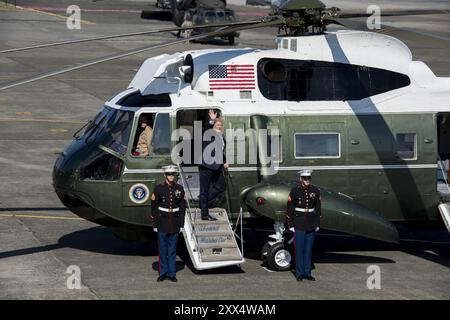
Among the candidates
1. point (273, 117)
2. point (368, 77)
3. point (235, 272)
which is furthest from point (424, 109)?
point (235, 272)

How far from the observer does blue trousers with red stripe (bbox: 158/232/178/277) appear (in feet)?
53.7

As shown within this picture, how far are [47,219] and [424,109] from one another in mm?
7704

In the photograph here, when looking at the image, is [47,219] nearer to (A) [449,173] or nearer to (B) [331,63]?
(B) [331,63]

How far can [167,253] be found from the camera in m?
16.4

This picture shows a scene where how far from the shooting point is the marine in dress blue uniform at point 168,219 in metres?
16.4

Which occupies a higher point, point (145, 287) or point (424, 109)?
point (424, 109)

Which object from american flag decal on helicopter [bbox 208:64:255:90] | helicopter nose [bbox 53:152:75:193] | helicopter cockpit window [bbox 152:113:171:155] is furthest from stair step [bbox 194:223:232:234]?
american flag decal on helicopter [bbox 208:64:255:90]

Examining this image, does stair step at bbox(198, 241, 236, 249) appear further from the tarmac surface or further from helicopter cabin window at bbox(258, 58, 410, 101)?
helicopter cabin window at bbox(258, 58, 410, 101)

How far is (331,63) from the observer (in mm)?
18031

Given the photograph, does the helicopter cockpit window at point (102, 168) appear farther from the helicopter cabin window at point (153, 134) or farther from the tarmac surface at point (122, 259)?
the tarmac surface at point (122, 259)

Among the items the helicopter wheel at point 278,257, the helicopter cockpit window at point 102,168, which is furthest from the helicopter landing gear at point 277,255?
the helicopter cockpit window at point 102,168

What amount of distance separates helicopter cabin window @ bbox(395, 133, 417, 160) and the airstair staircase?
3.02m

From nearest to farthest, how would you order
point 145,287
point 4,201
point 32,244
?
point 145,287, point 32,244, point 4,201

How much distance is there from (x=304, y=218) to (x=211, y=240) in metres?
1.56
